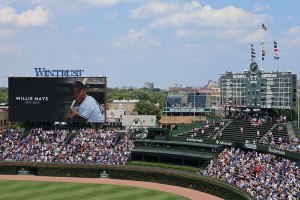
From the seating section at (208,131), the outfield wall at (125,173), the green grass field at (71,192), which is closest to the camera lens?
the green grass field at (71,192)

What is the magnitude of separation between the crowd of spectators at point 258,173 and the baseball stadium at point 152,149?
0.10 metres

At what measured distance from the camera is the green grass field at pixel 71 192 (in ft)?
150

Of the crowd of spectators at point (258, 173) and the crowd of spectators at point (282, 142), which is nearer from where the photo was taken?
the crowd of spectators at point (258, 173)

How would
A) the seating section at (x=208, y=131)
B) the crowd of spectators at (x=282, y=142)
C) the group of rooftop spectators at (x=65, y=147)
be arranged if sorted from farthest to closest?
the group of rooftop spectators at (x=65, y=147) → the seating section at (x=208, y=131) → the crowd of spectators at (x=282, y=142)

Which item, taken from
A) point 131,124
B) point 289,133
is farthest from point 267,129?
point 131,124

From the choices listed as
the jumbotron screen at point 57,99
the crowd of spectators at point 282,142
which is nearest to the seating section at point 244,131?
the crowd of spectators at point 282,142

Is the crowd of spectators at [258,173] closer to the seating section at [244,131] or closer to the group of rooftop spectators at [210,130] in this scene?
the seating section at [244,131]

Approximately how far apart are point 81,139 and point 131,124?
30964 millimetres

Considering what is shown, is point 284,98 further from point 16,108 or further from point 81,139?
point 16,108

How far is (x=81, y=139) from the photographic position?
65.2m

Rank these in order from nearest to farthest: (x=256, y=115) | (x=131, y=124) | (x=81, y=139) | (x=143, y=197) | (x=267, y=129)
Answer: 1. (x=143, y=197)
2. (x=267, y=129)
3. (x=256, y=115)
4. (x=81, y=139)
5. (x=131, y=124)

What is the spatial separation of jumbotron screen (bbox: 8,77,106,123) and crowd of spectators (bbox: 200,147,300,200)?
2031 cm

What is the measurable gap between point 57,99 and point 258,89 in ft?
88.9

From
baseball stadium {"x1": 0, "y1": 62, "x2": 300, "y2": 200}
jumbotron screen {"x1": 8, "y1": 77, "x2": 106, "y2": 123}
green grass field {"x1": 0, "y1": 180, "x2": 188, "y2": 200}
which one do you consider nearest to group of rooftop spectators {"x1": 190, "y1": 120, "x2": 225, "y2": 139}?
baseball stadium {"x1": 0, "y1": 62, "x2": 300, "y2": 200}
